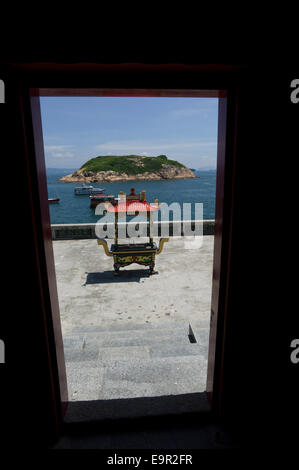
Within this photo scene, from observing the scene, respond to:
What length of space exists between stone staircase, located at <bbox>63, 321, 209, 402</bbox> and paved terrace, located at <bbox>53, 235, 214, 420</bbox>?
11 mm

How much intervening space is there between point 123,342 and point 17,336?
297cm

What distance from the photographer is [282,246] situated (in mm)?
Result: 2049

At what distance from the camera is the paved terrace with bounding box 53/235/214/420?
317 centimetres

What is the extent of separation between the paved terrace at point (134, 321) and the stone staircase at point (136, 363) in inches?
0.4

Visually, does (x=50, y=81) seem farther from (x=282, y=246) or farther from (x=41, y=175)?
(x=282, y=246)

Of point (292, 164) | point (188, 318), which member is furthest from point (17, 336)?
point (188, 318)

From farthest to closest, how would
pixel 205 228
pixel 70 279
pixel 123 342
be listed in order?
pixel 205 228 → pixel 70 279 → pixel 123 342

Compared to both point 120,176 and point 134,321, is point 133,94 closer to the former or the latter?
point 134,321

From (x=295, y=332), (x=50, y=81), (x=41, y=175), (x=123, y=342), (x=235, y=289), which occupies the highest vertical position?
(x=50, y=81)

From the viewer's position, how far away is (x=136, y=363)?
360cm

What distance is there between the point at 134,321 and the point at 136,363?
9.56 ft

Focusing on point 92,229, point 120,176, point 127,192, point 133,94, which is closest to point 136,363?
point 133,94

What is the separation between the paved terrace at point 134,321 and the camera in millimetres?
3166

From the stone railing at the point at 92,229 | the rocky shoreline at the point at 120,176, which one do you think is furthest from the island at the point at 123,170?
the stone railing at the point at 92,229
